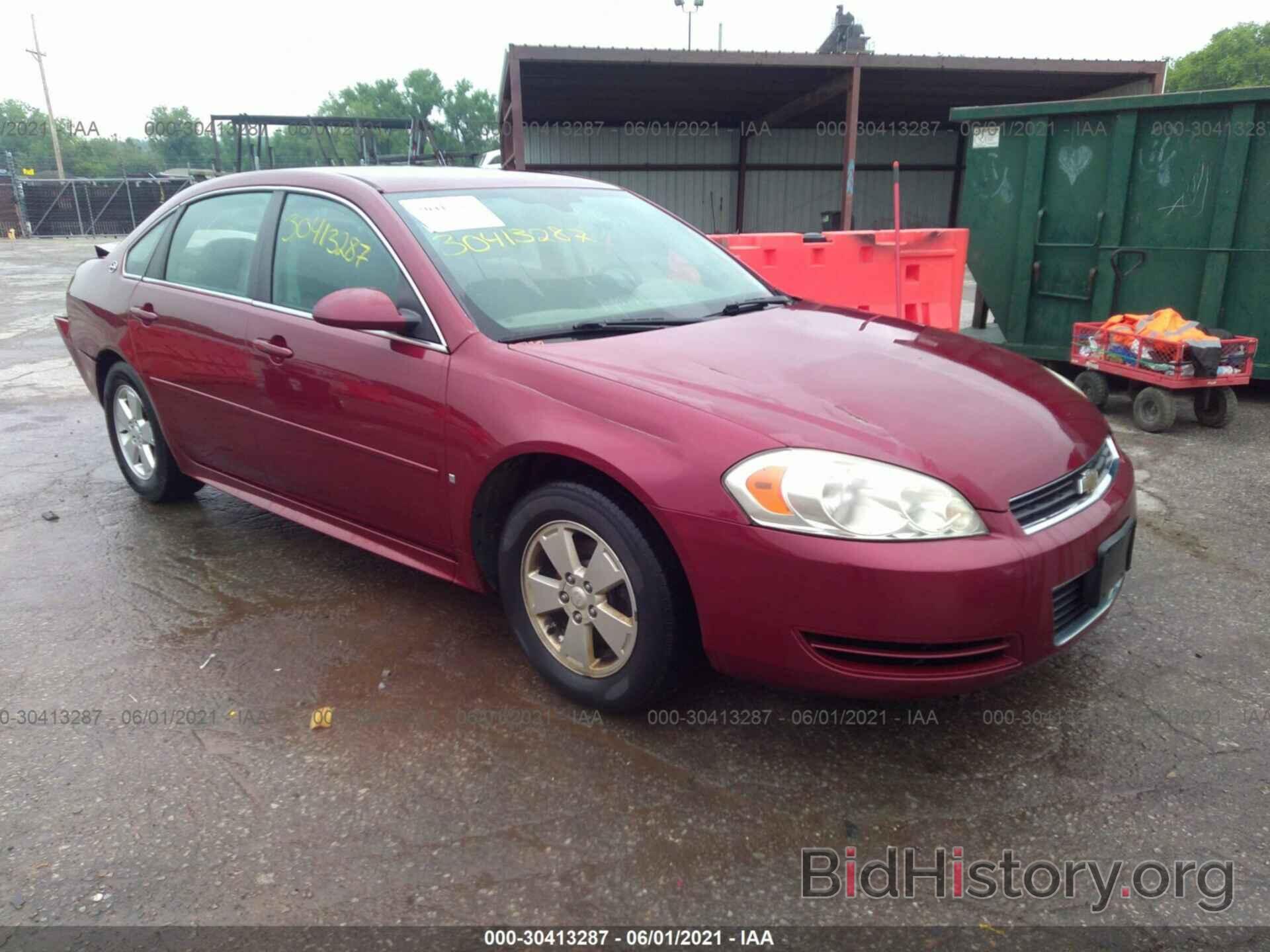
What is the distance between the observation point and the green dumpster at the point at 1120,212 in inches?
249

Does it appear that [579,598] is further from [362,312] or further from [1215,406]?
[1215,406]

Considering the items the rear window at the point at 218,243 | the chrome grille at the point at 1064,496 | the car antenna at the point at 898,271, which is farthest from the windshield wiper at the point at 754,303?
the rear window at the point at 218,243

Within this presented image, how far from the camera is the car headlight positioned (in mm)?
2207

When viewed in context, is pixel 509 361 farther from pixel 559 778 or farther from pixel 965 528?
pixel 965 528

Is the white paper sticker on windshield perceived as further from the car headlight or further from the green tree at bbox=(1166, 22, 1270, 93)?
the green tree at bbox=(1166, 22, 1270, 93)

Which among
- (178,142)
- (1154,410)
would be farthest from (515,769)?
(178,142)

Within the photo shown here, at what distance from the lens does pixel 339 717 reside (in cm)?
279

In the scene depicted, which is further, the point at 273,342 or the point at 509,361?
the point at 273,342

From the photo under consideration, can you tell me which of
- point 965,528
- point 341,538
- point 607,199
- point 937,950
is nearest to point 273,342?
point 341,538

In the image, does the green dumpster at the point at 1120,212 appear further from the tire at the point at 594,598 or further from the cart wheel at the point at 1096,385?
the tire at the point at 594,598

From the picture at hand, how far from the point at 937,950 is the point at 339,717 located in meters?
1.78

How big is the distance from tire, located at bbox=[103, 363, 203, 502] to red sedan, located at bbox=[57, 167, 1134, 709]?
12.5 inches

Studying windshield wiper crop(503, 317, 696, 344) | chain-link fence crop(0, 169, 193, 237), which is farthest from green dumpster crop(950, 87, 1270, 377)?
chain-link fence crop(0, 169, 193, 237)

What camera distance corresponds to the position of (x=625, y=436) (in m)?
2.44
